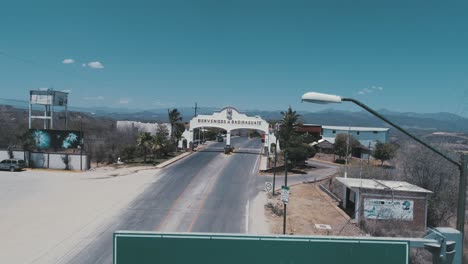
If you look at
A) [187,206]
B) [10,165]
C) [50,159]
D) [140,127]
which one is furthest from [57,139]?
[140,127]

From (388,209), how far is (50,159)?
134ft

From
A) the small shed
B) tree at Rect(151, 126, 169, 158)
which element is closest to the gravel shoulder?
tree at Rect(151, 126, 169, 158)

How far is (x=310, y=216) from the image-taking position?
90.1ft

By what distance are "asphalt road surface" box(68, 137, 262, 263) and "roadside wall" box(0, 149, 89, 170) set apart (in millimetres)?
11196

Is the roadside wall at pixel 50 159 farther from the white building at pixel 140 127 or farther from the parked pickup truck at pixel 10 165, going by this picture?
the white building at pixel 140 127

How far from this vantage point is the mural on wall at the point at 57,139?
48.6m

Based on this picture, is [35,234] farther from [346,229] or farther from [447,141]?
[447,141]

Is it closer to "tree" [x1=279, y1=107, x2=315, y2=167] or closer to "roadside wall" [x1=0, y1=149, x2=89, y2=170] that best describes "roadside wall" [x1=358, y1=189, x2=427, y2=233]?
"tree" [x1=279, y1=107, x2=315, y2=167]

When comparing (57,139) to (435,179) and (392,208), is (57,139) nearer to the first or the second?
(392,208)

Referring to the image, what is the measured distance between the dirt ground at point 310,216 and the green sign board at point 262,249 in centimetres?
1621

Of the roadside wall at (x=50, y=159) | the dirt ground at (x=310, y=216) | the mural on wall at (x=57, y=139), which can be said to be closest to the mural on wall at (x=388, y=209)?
the dirt ground at (x=310, y=216)

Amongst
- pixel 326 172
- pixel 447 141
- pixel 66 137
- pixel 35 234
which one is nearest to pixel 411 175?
pixel 447 141

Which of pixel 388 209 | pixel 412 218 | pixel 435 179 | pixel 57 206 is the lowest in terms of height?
pixel 57 206

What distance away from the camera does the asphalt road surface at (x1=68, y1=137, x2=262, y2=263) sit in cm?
2147
